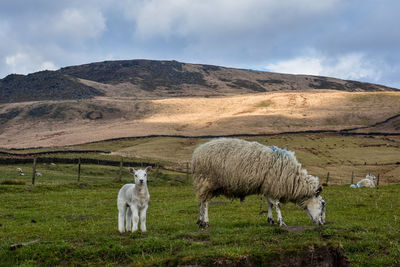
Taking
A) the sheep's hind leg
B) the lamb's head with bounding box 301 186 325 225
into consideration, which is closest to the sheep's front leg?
the sheep's hind leg

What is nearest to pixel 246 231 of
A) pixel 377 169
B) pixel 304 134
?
pixel 377 169

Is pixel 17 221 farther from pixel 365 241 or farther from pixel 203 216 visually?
pixel 365 241

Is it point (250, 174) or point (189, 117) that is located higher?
point (189, 117)

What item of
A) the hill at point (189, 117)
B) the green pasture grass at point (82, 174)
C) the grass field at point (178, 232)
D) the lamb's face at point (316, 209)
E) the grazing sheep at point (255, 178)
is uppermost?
the hill at point (189, 117)

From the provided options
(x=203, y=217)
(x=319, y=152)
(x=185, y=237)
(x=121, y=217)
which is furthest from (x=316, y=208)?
(x=319, y=152)

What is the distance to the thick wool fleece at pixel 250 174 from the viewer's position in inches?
535

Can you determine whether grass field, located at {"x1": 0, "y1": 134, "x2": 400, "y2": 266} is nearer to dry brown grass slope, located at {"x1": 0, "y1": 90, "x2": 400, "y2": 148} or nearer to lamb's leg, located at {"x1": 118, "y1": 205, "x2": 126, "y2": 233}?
lamb's leg, located at {"x1": 118, "y1": 205, "x2": 126, "y2": 233}

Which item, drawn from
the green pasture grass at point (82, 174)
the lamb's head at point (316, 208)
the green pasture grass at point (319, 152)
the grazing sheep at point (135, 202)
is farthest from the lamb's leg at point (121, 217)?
the green pasture grass at point (319, 152)

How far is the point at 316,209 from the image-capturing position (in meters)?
13.6

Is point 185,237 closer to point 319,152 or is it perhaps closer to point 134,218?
point 134,218

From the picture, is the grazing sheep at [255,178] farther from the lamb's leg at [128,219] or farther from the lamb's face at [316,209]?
the lamb's leg at [128,219]

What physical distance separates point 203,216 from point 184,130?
8333 cm

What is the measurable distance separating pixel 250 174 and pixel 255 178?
0.22 metres

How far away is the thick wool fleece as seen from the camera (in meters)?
13.6
